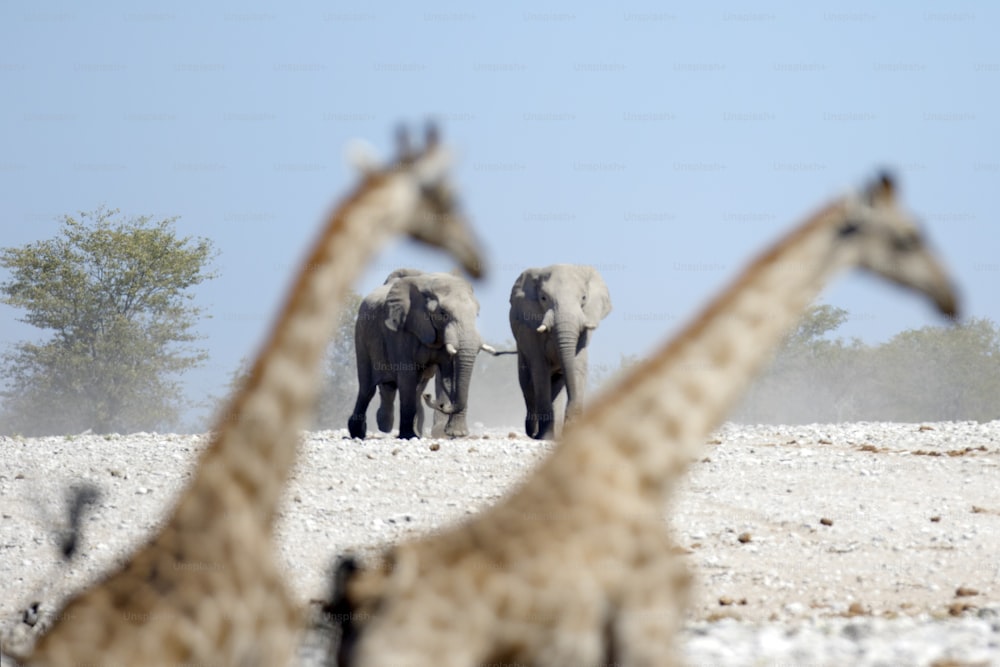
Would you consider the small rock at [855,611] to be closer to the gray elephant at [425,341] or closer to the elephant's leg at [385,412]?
the gray elephant at [425,341]

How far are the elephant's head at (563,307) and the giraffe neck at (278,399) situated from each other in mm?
15388

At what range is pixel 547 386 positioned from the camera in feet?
69.5

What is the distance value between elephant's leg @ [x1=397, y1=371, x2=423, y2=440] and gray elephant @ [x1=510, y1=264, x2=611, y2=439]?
1.95 metres

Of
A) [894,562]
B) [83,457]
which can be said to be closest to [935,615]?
[894,562]

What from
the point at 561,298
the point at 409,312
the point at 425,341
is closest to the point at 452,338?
the point at 425,341

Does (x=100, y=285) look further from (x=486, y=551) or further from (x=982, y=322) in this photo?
(x=486, y=551)

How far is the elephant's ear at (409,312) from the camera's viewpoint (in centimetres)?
2141

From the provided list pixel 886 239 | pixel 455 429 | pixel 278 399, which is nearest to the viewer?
pixel 278 399

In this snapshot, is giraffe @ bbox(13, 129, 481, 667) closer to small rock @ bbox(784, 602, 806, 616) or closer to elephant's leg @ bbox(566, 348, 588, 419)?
small rock @ bbox(784, 602, 806, 616)

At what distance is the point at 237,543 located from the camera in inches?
171

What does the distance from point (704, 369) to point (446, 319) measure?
16.6 meters

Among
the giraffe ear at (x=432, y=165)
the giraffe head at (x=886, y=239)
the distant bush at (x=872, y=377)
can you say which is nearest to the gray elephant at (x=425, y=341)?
the giraffe ear at (x=432, y=165)

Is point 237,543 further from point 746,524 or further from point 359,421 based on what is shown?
point 359,421

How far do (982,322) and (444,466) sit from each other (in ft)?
127
